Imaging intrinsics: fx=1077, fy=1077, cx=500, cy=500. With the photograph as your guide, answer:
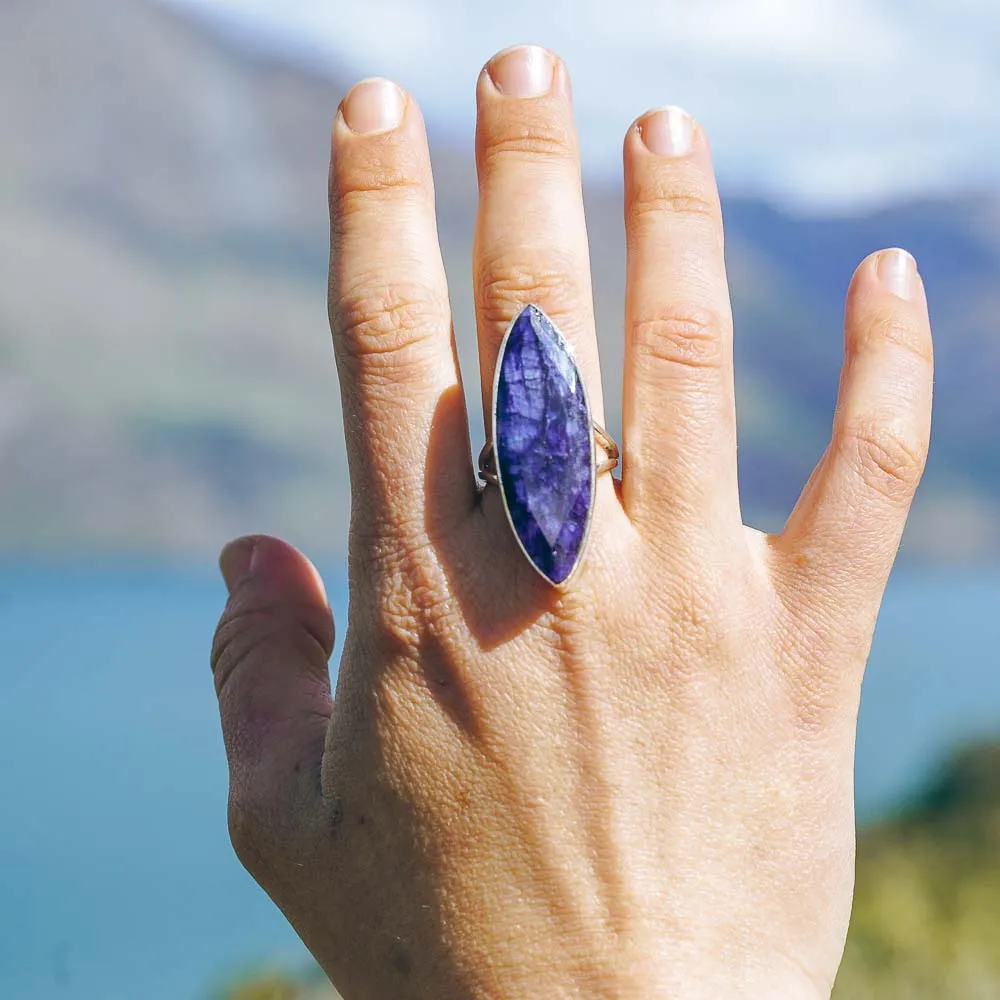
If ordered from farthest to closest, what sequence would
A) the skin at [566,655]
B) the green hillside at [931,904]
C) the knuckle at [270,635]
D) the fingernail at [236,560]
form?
the green hillside at [931,904]
the fingernail at [236,560]
the knuckle at [270,635]
the skin at [566,655]

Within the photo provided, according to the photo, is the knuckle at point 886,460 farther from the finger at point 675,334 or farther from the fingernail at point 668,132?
the fingernail at point 668,132

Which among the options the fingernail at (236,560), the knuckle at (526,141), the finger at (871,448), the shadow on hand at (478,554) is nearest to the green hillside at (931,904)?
the fingernail at (236,560)

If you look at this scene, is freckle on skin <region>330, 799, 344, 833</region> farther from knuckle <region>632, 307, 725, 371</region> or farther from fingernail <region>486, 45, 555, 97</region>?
fingernail <region>486, 45, 555, 97</region>

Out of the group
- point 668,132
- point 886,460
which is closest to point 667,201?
point 668,132

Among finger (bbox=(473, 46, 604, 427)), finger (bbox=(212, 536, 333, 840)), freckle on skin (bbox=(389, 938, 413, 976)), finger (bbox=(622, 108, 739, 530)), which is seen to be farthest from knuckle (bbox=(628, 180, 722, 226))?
freckle on skin (bbox=(389, 938, 413, 976))

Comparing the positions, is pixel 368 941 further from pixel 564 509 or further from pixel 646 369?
pixel 646 369
